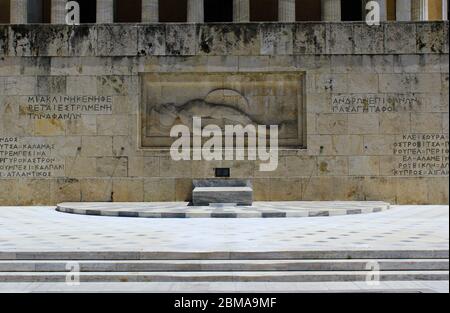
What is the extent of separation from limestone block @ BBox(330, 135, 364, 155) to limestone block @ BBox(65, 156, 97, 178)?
9903 millimetres

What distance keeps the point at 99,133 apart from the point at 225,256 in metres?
13.4

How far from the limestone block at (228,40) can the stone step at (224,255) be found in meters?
13.7

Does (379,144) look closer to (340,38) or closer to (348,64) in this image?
(348,64)

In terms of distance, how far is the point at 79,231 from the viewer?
14086 mm

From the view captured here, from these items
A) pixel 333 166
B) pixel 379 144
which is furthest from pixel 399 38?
pixel 333 166

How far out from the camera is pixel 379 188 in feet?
74.4

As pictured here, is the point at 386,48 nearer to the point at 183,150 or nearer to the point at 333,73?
the point at 333,73

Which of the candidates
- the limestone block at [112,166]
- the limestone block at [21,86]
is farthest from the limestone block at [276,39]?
the limestone block at [21,86]

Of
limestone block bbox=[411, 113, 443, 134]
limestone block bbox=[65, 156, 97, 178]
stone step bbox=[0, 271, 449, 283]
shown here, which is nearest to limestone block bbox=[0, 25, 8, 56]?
limestone block bbox=[65, 156, 97, 178]

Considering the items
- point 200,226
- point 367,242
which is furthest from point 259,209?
point 367,242

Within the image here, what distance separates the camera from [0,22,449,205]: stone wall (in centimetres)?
2272

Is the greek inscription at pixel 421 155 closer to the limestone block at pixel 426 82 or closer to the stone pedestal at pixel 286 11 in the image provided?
the limestone block at pixel 426 82

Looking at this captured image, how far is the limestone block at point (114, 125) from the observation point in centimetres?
2292

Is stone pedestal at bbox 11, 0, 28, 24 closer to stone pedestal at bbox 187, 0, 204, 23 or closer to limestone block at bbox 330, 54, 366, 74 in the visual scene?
stone pedestal at bbox 187, 0, 204, 23
